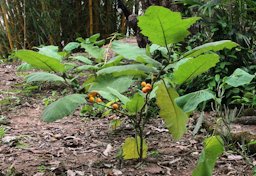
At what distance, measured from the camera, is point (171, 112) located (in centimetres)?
155

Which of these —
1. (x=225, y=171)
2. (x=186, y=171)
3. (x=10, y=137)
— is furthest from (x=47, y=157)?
(x=225, y=171)

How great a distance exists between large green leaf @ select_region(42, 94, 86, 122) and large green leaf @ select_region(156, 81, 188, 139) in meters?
0.29

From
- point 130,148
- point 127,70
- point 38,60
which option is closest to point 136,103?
point 130,148

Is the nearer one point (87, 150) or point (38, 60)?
point (38, 60)

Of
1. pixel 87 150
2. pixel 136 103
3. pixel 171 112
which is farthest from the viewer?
pixel 87 150

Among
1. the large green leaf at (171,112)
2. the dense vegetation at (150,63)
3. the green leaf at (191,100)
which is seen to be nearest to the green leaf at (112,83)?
the dense vegetation at (150,63)

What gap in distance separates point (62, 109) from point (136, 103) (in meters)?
0.44

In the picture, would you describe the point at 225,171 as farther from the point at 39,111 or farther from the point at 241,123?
the point at 39,111

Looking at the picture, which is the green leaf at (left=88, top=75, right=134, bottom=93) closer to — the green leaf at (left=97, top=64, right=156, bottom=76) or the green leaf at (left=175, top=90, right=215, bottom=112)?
the green leaf at (left=97, top=64, right=156, bottom=76)

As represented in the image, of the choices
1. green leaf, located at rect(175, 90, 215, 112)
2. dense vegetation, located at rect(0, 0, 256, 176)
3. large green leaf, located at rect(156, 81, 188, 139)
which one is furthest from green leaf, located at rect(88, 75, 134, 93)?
green leaf, located at rect(175, 90, 215, 112)

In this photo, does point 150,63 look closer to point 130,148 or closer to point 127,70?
point 127,70

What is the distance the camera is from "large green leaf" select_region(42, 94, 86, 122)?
141 centimetres

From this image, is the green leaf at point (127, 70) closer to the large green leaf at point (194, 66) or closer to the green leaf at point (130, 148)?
the large green leaf at point (194, 66)

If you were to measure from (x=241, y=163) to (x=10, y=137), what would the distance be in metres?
1.22
